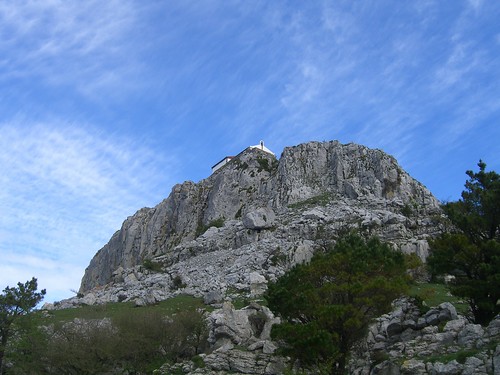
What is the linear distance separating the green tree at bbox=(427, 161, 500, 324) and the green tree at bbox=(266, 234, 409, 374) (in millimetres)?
2997

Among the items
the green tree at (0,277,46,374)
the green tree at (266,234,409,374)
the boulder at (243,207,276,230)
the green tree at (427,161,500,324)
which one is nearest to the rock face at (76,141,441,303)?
the boulder at (243,207,276,230)

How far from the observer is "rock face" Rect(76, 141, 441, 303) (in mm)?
63969

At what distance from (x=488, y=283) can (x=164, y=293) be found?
120 ft

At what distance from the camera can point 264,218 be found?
75688 mm

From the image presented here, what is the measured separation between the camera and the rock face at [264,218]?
63969 millimetres

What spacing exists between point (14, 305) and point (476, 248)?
108ft

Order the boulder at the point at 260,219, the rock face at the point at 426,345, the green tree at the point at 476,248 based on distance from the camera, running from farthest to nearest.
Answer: the boulder at the point at 260,219 → the green tree at the point at 476,248 → the rock face at the point at 426,345

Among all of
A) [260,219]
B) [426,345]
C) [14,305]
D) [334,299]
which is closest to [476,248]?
[426,345]

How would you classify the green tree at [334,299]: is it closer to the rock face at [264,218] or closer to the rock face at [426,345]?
the rock face at [426,345]

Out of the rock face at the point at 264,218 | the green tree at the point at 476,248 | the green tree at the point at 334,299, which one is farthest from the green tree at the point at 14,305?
the green tree at the point at 476,248

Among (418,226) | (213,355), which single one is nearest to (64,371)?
(213,355)

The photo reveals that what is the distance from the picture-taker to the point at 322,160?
299ft

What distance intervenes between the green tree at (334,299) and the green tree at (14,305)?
20.6 meters

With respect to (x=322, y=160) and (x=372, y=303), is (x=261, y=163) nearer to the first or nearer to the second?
(x=322, y=160)
